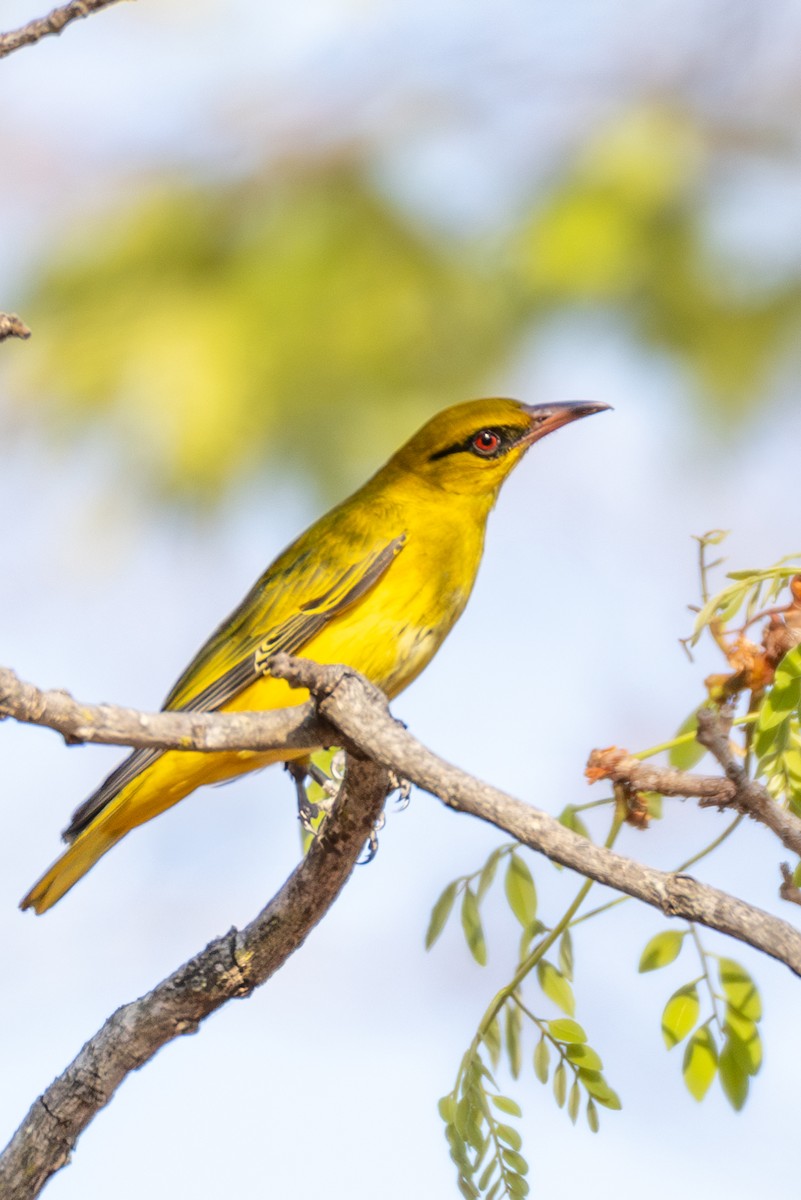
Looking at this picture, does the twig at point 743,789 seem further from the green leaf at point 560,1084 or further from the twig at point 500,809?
the green leaf at point 560,1084

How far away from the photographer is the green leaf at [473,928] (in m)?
3.00

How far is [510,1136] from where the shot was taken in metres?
2.75

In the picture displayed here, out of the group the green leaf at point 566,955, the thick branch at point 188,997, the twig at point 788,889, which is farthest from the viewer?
the thick branch at point 188,997

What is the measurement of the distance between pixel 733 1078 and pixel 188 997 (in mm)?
1103

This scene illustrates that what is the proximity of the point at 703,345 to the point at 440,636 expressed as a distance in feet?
6.32

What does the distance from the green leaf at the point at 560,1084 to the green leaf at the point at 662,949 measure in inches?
10.2

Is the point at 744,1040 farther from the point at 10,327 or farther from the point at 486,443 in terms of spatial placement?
the point at 486,443

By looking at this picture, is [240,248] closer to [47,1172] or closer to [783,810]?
[47,1172]

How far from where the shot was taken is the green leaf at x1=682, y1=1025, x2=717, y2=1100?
280 centimetres

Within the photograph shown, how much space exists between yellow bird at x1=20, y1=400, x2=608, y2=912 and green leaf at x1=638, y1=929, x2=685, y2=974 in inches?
60.8

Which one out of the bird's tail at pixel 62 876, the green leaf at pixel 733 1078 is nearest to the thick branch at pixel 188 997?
the green leaf at pixel 733 1078

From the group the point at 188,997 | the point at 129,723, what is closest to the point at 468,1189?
the point at 188,997

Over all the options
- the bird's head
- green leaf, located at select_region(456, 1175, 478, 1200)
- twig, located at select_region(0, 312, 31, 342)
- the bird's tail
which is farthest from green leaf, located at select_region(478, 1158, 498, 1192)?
the bird's head

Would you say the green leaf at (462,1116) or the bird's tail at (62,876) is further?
the bird's tail at (62,876)
